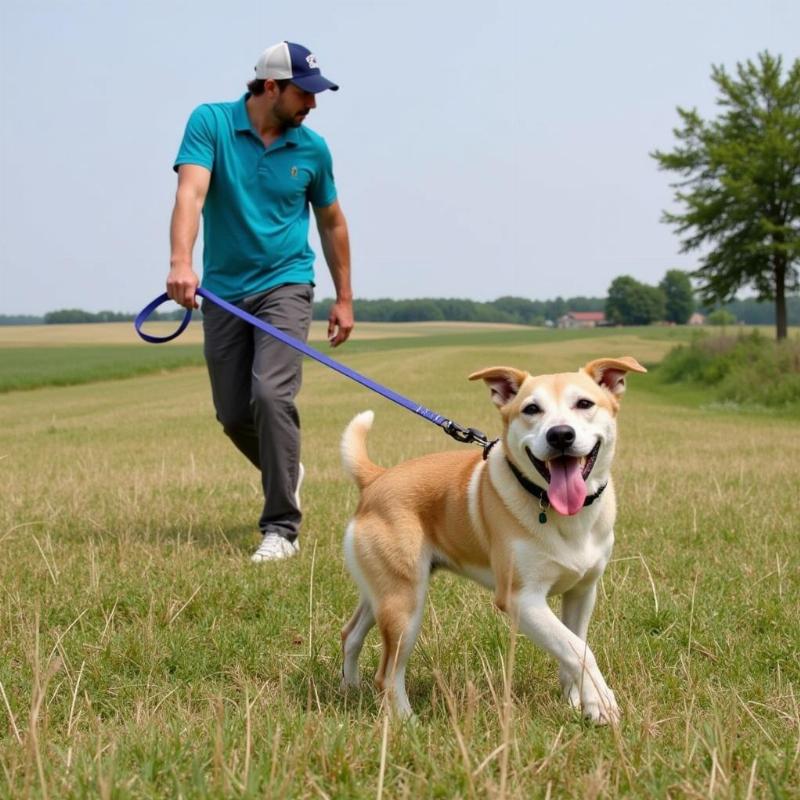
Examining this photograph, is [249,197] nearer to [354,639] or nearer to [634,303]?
[354,639]

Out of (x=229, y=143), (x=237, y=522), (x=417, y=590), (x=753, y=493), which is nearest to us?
(x=417, y=590)

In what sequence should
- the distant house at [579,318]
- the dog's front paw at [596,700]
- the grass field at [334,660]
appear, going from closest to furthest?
the grass field at [334,660] → the dog's front paw at [596,700] → the distant house at [579,318]

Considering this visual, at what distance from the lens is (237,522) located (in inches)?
277

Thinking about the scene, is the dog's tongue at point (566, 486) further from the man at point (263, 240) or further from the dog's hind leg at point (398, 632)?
the man at point (263, 240)

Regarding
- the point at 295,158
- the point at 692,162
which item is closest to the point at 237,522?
the point at 295,158

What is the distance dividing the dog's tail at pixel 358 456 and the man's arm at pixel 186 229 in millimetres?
1417

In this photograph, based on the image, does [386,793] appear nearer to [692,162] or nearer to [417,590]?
[417,590]

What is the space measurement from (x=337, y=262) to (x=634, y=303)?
10220 centimetres

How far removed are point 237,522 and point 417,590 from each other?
3.57m

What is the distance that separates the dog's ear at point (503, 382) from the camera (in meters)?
3.90

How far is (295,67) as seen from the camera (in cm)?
576

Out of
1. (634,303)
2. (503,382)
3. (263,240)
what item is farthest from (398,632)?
(634,303)

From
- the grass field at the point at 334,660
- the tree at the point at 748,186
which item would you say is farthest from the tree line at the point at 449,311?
the grass field at the point at 334,660

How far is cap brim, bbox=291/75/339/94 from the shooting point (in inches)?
226
